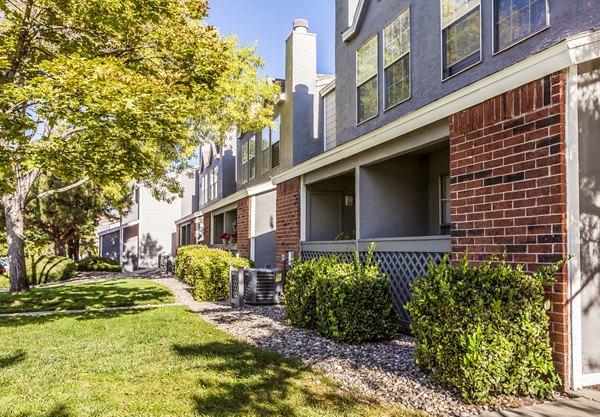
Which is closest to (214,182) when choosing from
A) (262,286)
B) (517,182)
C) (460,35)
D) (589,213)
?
(262,286)

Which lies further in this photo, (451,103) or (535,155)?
(451,103)

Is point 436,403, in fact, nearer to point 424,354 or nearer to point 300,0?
point 424,354

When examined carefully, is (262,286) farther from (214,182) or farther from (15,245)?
(214,182)

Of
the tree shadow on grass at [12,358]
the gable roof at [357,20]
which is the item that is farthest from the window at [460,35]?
the tree shadow on grass at [12,358]

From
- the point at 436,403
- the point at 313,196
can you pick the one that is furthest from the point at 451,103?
the point at 313,196

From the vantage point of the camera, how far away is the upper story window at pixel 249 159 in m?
18.7

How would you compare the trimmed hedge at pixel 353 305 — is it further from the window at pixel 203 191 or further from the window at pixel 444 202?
the window at pixel 203 191

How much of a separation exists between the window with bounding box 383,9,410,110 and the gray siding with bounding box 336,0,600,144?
16 cm

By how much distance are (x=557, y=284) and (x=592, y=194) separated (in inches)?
38.5

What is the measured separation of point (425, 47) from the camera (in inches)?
342

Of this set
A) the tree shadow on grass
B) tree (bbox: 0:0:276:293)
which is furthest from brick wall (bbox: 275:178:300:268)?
the tree shadow on grass

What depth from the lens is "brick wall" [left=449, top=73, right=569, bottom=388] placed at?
4.42 meters

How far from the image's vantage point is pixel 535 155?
15.5ft

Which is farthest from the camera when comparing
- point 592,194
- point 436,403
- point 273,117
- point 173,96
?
point 273,117
